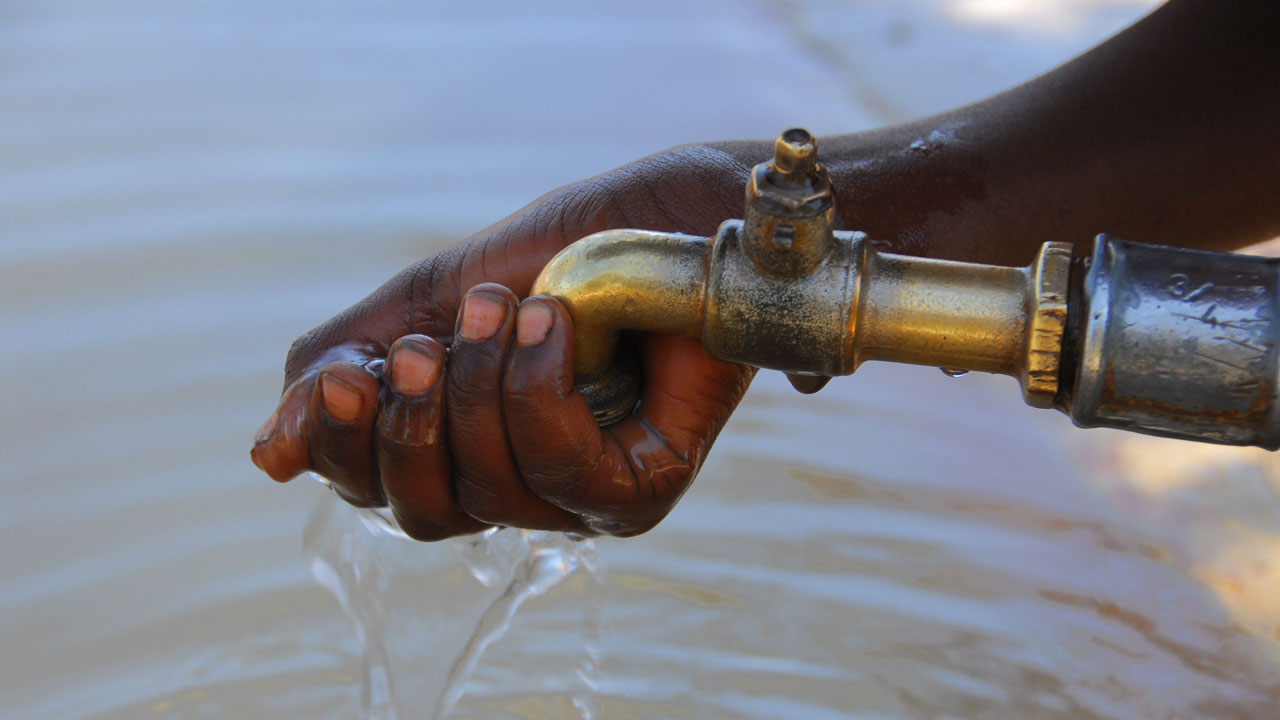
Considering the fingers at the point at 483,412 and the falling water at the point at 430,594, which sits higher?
the fingers at the point at 483,412

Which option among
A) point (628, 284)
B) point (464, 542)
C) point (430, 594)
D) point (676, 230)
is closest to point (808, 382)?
point (676, 230)

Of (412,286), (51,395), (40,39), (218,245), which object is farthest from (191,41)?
(412,286)

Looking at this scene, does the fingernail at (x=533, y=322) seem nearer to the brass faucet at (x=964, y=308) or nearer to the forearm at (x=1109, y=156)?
the brass faucet at (x=964, y=308)

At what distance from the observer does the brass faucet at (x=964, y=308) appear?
0.91 m

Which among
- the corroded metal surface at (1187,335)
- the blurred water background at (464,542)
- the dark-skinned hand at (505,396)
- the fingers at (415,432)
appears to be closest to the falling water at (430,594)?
the blurred water background at (464,542)

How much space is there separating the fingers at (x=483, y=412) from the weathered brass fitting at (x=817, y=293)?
126 millimetres

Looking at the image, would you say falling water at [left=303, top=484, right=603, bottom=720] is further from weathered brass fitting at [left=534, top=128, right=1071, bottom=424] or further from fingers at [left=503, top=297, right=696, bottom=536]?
weathered brass fitting at [left=534, top=128, right=1071, bottom=424]

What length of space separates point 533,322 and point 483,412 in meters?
0.12

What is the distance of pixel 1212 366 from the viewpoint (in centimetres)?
91

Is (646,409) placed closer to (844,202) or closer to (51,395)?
(844,202)

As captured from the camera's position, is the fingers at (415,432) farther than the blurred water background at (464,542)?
No

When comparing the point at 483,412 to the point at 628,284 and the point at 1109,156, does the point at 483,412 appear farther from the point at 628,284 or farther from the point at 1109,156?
the point at 1109,156

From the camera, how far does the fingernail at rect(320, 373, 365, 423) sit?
3.92 ft

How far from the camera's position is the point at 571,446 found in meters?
1.21
